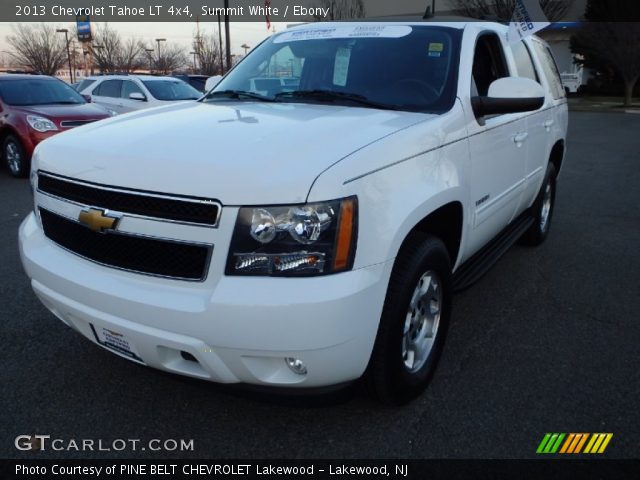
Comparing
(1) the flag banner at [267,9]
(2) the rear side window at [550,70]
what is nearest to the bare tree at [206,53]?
(1) the flag banner at [267,9]

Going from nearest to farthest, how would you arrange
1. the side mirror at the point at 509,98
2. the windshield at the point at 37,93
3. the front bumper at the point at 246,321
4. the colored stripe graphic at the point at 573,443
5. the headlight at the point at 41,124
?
the front bumper at the point at 246,321 < the colored stripe graphic at the point at 573,443 < the side mirror at the point at 509,98 < the headlight at the point at 41,124 < the windshield at the point at 37,93

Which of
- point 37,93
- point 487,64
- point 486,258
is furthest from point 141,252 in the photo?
point 37,93

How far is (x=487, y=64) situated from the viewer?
11.7ft

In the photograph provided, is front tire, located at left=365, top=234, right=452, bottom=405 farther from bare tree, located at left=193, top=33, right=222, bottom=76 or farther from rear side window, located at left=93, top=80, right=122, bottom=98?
bare tree, located at left=193, top=33, right=222, bottom=76

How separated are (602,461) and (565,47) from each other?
49.4m

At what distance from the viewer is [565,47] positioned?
44.8m

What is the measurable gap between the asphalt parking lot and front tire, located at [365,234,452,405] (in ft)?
0.51

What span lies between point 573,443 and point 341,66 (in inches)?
94.9

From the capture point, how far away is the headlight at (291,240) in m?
2.00

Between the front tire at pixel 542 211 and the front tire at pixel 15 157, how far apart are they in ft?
25.4

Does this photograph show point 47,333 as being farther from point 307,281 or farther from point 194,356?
point 307,281

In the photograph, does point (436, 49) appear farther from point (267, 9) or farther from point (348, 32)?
point (267, 9)

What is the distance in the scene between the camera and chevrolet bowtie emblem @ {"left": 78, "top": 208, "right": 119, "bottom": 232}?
86.1 inches

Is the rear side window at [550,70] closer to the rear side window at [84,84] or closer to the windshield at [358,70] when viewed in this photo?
the windshield at [358,70]
